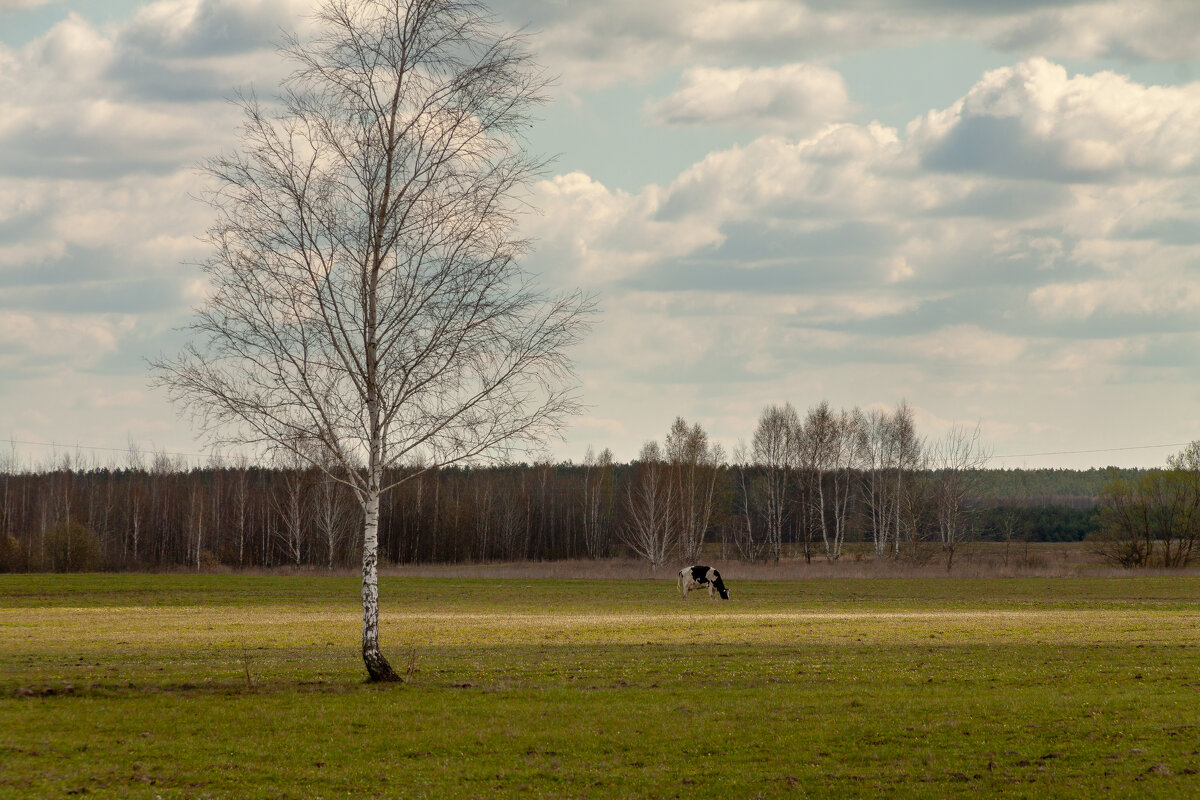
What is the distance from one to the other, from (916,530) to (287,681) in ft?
259

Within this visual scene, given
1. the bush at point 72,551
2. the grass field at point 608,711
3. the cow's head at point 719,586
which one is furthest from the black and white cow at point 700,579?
the bush at point 72,551

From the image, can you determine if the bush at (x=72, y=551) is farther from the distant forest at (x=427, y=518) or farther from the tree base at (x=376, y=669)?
the tree base at (x=376, y=669)

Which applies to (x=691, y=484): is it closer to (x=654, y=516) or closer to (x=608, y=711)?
(x=654, y=516)

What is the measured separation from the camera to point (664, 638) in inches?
1221

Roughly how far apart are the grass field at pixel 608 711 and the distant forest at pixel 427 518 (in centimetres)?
6156

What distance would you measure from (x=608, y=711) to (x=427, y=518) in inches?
4439

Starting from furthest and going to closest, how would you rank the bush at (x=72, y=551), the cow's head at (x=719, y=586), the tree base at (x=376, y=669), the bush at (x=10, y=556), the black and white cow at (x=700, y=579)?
the bush at (x=10, y=556)
the bush at (x=72, y=551)
the black and white cow at (x=700, y=579)
the cow's head at (x=719, y=586)
the tree base at (x=376, y=669)

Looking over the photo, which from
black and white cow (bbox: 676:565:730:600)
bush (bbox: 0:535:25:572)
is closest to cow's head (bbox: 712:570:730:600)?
black and white cow (bbox: 676:565:730:600)

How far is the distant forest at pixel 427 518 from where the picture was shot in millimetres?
97938

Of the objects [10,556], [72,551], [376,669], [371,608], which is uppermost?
[371,608]

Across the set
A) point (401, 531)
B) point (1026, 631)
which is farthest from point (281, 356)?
point (401, 531)

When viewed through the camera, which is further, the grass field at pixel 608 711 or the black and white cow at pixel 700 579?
the black and white cow at pixel 700 579

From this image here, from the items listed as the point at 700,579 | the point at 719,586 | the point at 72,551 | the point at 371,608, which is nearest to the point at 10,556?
the point at 72,551

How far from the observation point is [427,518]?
12775 centimetres
